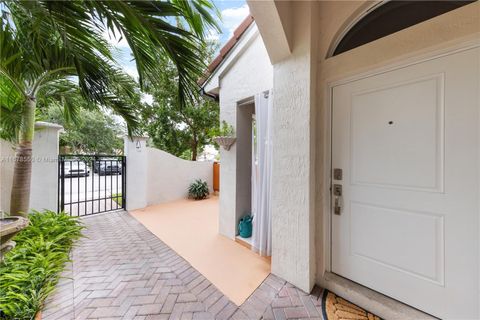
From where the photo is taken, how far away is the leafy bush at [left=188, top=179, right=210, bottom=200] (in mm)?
6058

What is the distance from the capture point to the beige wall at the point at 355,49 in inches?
53.4

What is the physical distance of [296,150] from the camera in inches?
78.0

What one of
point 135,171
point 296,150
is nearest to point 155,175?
point 135,171

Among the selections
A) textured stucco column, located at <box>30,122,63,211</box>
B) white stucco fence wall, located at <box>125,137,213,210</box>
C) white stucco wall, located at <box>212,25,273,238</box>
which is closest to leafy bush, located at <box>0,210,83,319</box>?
textured stucco column, located at <box>30,122,63,211</box>

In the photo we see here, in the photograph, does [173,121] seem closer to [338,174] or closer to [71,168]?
[71,168]

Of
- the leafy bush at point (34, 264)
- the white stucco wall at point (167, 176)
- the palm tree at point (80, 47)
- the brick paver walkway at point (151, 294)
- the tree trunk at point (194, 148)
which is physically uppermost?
the palm tree at point (80, 47)

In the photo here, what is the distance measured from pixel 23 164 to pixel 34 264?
4.63 feet

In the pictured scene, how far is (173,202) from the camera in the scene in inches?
225

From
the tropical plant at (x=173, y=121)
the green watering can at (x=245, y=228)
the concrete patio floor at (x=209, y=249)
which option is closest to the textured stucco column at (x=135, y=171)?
the concrete patio floor at (x=209, y=249)

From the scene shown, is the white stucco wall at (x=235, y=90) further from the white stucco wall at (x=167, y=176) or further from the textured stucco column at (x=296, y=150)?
the white stucco wall at (x=167, y=176)

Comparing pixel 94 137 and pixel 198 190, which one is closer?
pixel 198 190

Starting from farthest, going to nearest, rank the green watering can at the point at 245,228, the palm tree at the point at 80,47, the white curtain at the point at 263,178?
1. the green watering can at the point at 245,228
2. the white curtain at the point at 263,178
3. the palm tree at the point at 80,47

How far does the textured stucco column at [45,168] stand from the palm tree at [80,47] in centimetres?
56

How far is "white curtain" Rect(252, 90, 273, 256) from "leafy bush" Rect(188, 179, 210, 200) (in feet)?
11.9
